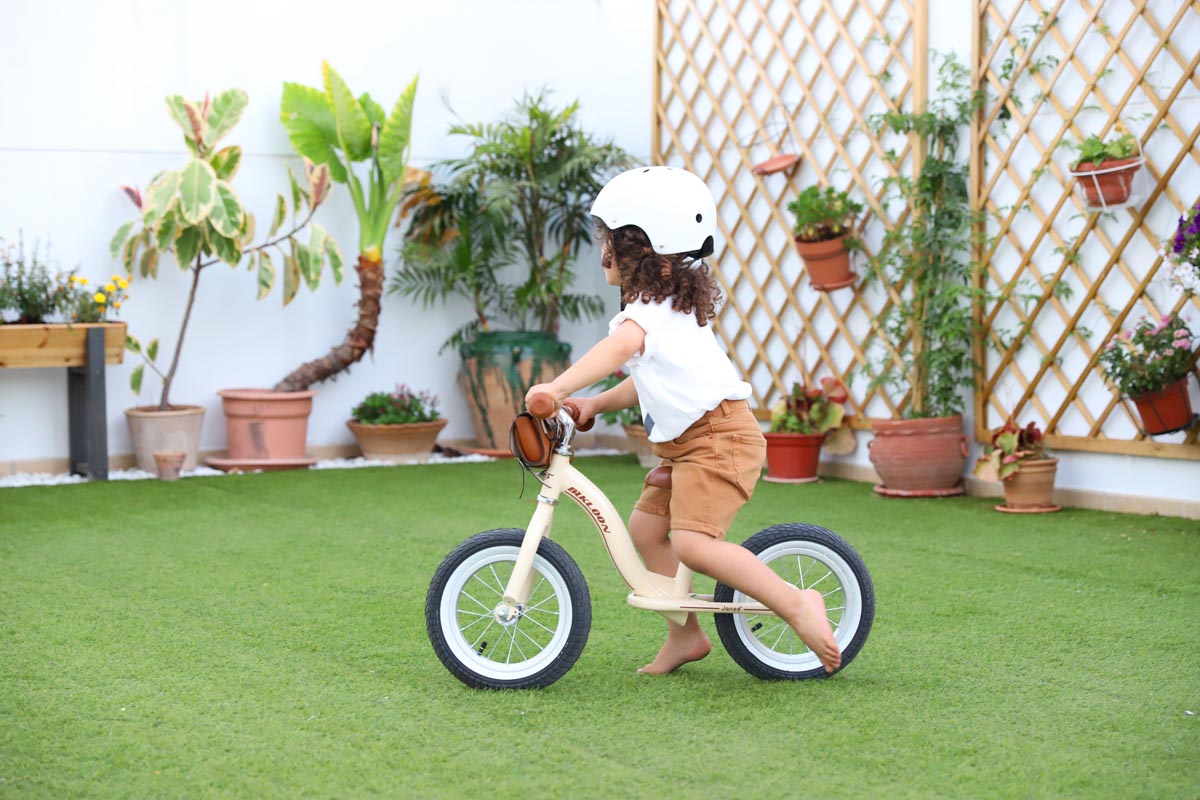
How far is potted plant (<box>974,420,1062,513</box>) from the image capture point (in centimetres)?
380

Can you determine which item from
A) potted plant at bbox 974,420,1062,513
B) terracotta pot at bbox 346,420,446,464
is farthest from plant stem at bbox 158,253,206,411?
potted plant at bbox 974,420,1062,513

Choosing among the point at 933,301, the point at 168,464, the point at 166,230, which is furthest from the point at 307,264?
the point at 933,301

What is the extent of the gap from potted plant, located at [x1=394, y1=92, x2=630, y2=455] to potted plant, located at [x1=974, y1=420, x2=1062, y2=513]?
2.09 metres

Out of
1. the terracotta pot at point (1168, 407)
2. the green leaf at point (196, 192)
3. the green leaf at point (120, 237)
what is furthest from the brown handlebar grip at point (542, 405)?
the green leaf at point (120, 237)

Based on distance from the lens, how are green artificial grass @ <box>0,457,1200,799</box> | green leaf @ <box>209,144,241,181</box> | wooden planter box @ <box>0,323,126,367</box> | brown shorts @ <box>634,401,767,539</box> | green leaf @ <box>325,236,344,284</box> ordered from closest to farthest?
1. green artificial grass @ <box>0,457,1200,799</box>
2. brown shorts @ <box>634,401,767,539</box>
3. wooden planter box @ <box>0,323,126,367</box>
4. green leaf @ <box>209,144,241,181</box>
5. green leaf @ <box>325,236,344,284</box>

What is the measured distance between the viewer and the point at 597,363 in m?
1.86

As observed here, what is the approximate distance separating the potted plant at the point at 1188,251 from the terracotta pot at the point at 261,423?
10.3 ft

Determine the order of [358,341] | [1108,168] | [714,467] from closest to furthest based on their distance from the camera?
[714,467]
[1108,168]
[358,341]

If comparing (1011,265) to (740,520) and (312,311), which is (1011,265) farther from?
(312,311)

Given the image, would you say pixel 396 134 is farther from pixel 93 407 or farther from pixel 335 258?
pixel 93 407

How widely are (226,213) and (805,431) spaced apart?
220 centimetres

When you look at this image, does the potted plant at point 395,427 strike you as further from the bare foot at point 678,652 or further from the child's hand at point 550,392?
the child's hand at point 550,392

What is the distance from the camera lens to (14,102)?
185 inches

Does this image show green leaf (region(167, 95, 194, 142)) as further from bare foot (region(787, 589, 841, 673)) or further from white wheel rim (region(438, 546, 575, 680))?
bare foot (region(787, 589, 841, 673))
